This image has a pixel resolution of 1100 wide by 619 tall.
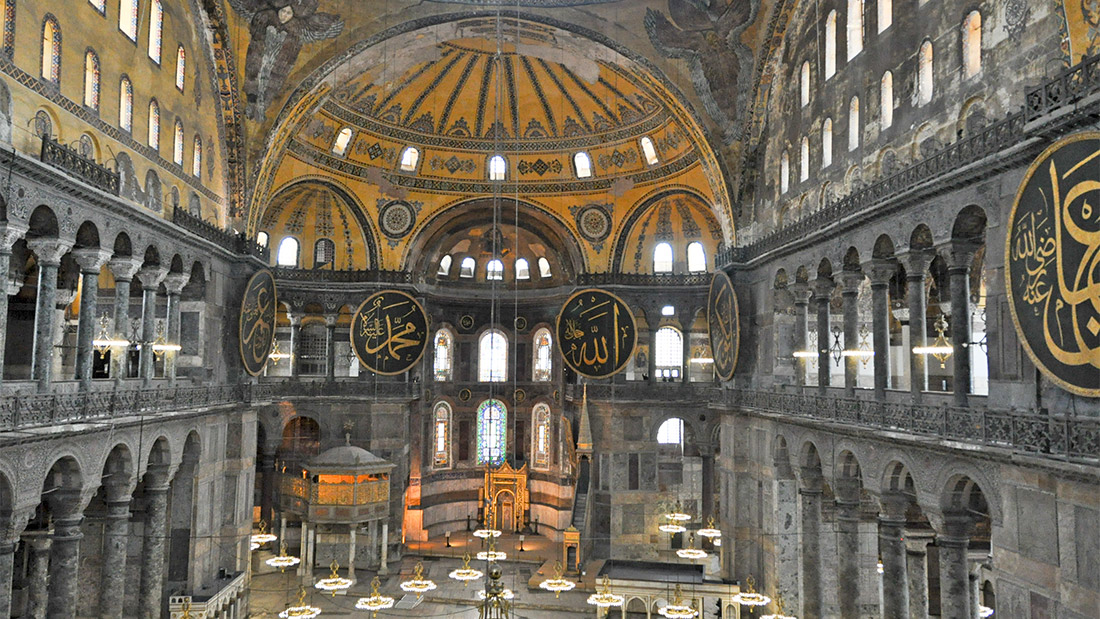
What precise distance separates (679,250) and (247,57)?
45.0 feet

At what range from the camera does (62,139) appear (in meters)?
11.9

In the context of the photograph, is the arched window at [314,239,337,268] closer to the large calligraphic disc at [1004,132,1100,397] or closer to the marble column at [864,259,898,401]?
the marble column at [864,259,898,401]

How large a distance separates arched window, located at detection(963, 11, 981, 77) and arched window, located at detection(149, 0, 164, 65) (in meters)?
13.7

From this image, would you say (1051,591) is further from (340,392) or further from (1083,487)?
(340,392)

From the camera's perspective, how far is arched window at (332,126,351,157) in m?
22.8

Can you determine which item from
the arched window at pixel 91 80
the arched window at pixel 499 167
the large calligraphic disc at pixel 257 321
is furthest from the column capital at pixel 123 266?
the arched window at pixel 499 167

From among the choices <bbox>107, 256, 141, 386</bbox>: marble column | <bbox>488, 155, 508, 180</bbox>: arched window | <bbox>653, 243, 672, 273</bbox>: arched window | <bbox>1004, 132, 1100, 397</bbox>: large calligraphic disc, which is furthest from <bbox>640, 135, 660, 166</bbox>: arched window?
<bbox>1004, 132, 1100, 397</bbox>: large calligraphic disc

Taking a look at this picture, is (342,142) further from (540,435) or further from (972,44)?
(972,44)

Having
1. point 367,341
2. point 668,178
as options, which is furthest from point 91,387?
point 668,178

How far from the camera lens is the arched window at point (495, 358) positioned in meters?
28.6

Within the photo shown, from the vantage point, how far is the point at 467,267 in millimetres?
28203

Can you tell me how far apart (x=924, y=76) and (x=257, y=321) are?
14185mm

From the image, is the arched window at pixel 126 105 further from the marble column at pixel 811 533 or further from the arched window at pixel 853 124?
the marble column at pixel 811 533

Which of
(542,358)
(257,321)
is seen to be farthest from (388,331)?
(542,358)
